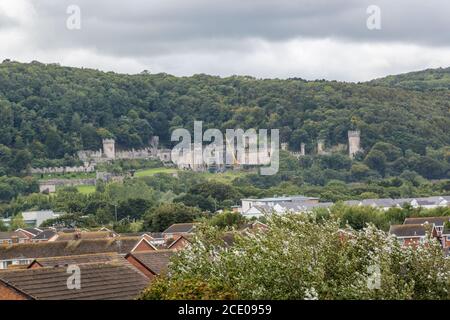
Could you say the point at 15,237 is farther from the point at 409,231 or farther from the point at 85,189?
the point at 85,189

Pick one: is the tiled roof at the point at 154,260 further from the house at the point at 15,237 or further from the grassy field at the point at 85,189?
the grassy field at the point at 85,189

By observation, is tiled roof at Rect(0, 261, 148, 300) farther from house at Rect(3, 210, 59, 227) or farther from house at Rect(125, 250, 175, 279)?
house at Rect(3, 210, 59, 227)

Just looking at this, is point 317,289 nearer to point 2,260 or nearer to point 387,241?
point 387,241

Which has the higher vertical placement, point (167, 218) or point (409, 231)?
point (409, 231)

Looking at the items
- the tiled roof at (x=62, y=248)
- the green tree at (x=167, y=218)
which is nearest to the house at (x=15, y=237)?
the green tree at (x=167, y=218)

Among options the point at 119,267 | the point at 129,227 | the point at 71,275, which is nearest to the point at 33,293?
the point at 71,275

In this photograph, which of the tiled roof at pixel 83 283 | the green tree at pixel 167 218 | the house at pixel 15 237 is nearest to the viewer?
the tiled roof at pixel 83 283

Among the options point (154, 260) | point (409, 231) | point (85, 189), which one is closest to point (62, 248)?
point (154, 260)

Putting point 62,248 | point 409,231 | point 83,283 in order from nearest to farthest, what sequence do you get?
point 83,283 < point 62,248 < point 409,231
